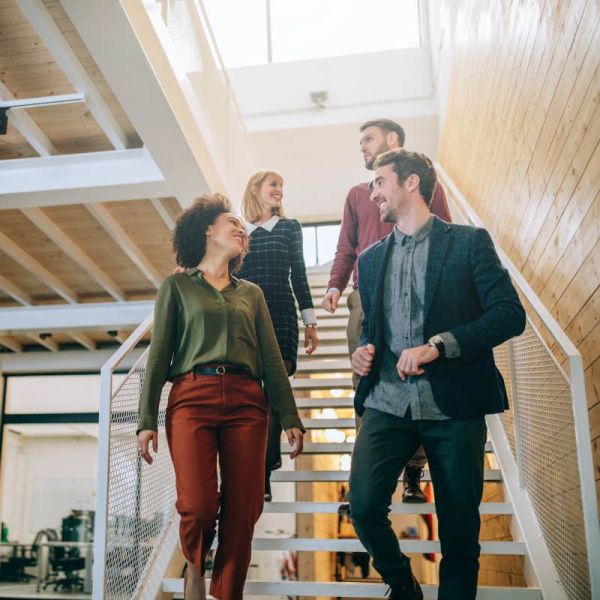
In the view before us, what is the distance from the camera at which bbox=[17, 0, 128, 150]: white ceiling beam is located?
348 cm

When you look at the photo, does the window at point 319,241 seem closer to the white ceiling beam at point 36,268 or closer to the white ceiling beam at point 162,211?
the white ceiling beam at point 36,268

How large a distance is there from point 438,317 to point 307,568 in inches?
211

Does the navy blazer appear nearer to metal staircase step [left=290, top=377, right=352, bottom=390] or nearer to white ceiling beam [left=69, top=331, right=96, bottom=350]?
metal staircase step [left=290, top=377, right=352, bottom=390]

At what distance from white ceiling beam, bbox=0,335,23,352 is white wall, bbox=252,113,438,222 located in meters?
3.69

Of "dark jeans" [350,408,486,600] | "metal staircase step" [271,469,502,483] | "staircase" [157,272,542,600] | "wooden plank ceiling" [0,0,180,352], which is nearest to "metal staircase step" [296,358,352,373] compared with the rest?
"staircase" [157,272,542,600]

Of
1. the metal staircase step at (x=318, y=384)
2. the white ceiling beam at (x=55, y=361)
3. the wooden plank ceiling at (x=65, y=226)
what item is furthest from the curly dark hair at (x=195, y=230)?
the white ceiling beam at (x=55, y=361)

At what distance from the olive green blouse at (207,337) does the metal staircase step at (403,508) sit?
3.09 ft

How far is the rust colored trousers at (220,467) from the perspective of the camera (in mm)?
2012

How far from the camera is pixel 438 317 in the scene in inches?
78.4

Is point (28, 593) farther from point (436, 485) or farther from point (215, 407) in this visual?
point (436, 485)

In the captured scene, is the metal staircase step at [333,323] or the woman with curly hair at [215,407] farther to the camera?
the metal staircase step at [333,323]

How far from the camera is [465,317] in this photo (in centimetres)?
199

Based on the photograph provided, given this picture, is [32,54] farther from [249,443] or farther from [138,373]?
[249,443]

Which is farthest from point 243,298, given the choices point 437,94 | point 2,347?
point 2,347
